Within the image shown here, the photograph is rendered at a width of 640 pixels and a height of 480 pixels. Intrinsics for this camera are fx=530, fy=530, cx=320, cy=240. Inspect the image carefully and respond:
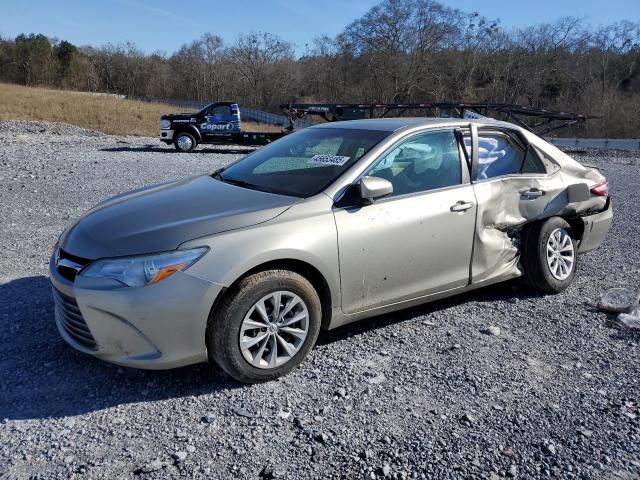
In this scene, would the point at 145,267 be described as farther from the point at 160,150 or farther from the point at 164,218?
the point at 160,150

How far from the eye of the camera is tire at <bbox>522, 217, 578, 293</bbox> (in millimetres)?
4668

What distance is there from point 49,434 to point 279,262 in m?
1.57

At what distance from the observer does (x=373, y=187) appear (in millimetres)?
3541

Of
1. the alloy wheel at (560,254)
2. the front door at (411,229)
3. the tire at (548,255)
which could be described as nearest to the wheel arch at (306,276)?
the front door at (411,229)

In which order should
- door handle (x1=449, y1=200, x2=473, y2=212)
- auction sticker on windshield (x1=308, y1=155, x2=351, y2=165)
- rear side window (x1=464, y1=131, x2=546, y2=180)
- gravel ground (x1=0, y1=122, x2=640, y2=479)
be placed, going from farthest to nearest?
rear side window (x1=464, y1=131, x2=546, y2=180)
door handle (x1=449, y1=200, x2=473, y2=212)
auction sticker on windshield (x1=308, y1=155, x2=351, y2=165)
gravel ground (x1=0, y1=122, x2=640, y2=479)

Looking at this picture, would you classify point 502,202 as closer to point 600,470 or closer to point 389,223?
point 389,223

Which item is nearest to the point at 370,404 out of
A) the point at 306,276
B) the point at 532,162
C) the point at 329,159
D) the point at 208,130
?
the point at 306,276

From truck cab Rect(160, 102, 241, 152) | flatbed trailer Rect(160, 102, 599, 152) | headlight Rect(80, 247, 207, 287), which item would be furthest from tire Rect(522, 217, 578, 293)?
truck cab Rect(160, 102, 241, 152)

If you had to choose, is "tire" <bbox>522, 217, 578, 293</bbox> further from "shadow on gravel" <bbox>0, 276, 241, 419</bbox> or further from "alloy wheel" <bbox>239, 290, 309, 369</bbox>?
"shadow on gravel" <bbox>0, 276, 241, 419</bbox>

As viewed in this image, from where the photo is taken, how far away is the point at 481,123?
4.67 m

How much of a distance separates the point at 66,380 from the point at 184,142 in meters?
17.5

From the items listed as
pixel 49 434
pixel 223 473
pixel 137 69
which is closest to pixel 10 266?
pixel 49 434

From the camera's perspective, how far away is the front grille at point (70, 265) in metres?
3.20

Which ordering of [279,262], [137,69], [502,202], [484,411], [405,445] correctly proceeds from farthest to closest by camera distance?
1. [137,69]
2. [502,202]
3. [279,262]
4. [484,411]
5. [405,445]
